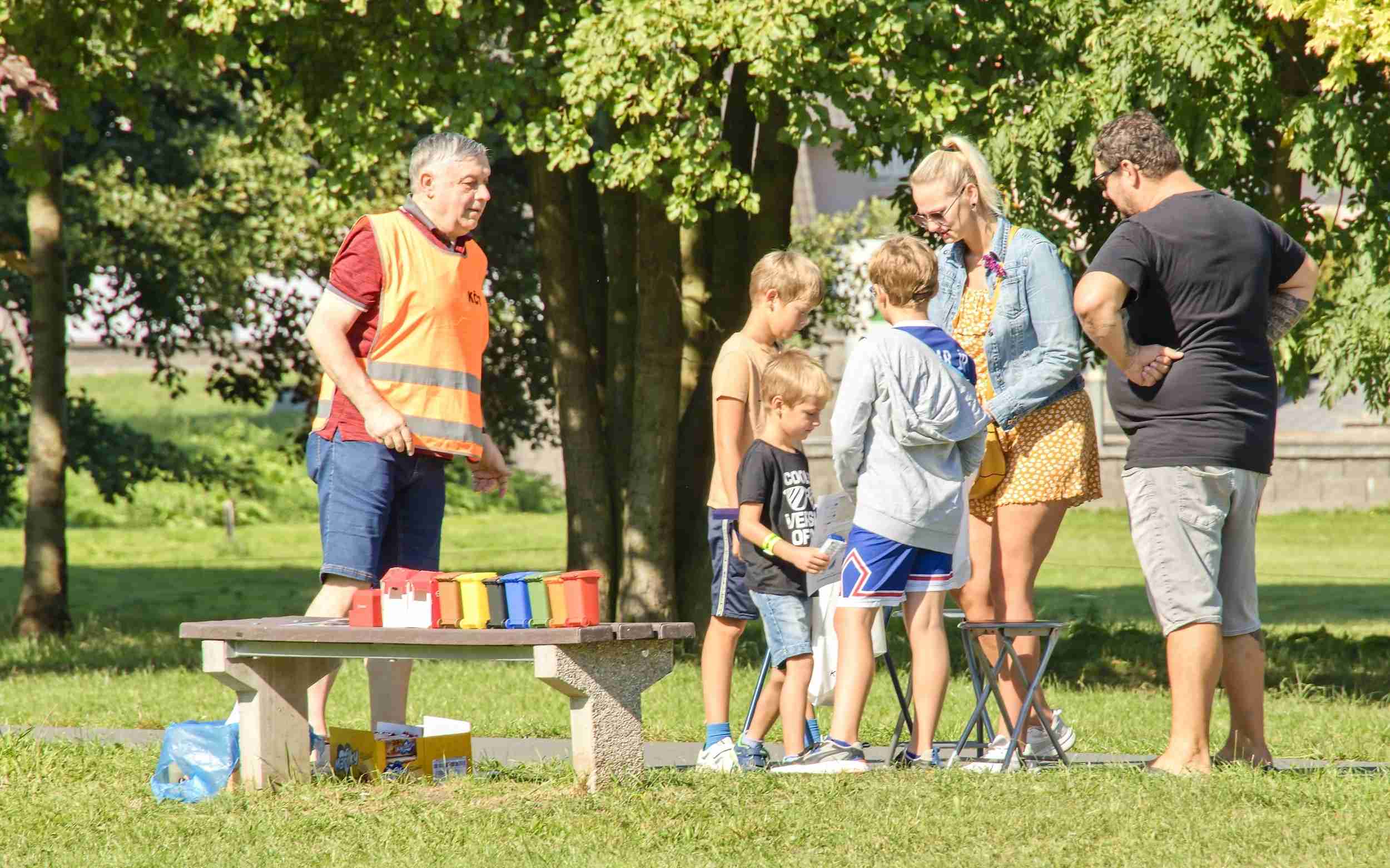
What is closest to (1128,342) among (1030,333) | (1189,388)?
(1189,388)

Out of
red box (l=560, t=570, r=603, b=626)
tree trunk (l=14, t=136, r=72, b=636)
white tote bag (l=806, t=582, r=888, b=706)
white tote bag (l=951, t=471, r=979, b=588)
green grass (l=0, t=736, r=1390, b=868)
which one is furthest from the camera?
tree trunk (l=14, t=136, r=72, b=636)

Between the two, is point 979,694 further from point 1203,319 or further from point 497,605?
point 497,605

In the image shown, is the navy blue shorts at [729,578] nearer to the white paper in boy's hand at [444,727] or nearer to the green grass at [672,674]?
the white paper in boy's hand at [444,727]

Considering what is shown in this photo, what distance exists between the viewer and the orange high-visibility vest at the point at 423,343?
5.64 meters

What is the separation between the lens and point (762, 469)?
587 centimetres

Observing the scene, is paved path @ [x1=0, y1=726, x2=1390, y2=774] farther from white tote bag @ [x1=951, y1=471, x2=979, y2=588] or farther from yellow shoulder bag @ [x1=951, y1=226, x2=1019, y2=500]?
yellow shoulder bag @ [x1=951, y1=226, x2=1019, y2=500]

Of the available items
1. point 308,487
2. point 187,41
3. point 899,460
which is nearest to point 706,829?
point 899,460

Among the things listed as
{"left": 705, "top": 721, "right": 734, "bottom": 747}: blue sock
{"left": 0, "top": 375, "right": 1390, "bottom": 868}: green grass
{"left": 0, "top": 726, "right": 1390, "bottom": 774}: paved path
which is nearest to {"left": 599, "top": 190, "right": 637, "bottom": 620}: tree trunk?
{"left": 0, "top": 375, "right": 1390, "bottom": 868}: green grass

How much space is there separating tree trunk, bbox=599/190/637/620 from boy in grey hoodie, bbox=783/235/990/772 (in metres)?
6.25

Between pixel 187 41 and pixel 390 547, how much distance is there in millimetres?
6742

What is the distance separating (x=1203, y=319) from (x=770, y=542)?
5.03ft

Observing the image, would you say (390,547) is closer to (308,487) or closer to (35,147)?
(35,147)

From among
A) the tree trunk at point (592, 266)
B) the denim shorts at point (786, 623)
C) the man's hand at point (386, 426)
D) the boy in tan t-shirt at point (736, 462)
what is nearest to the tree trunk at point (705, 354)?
the tree trunk at point (592, 266)

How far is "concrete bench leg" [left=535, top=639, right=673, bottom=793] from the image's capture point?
5.20 m
